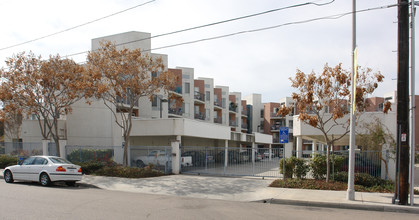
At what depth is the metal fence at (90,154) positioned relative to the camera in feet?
74.7

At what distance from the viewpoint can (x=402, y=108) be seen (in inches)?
437

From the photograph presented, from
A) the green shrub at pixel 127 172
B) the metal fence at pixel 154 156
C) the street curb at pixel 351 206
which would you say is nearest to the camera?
the street curb at pixel 351 206

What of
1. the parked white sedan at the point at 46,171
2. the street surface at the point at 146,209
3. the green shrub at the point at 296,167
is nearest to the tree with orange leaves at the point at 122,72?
the parked white sedan at the point at 46,171

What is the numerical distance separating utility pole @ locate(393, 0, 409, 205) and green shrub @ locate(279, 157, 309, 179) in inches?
230

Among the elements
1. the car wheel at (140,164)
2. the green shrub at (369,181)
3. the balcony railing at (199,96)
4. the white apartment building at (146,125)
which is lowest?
the car wheel at (140,164)

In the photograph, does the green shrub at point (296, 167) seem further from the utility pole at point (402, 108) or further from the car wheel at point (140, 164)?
the car wheel at point (140, 164)

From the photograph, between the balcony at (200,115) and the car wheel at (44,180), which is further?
the balcony at (200,115)

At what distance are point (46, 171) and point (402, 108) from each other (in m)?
14.4

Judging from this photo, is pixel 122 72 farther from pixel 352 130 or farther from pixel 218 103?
pixel 218 103

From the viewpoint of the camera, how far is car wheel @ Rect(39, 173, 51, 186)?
1559 cm

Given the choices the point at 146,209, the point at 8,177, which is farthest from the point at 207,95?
the point at 146,209

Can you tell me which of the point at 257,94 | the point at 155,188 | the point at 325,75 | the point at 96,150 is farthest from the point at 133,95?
the point at 257,94

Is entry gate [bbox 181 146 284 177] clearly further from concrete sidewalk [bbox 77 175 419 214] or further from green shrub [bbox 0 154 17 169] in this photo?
green shrub [bbox 0 154 17 169]

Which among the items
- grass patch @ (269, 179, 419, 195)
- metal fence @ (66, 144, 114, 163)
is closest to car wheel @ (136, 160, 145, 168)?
metal fence @ (66, 144, 114, 163)
